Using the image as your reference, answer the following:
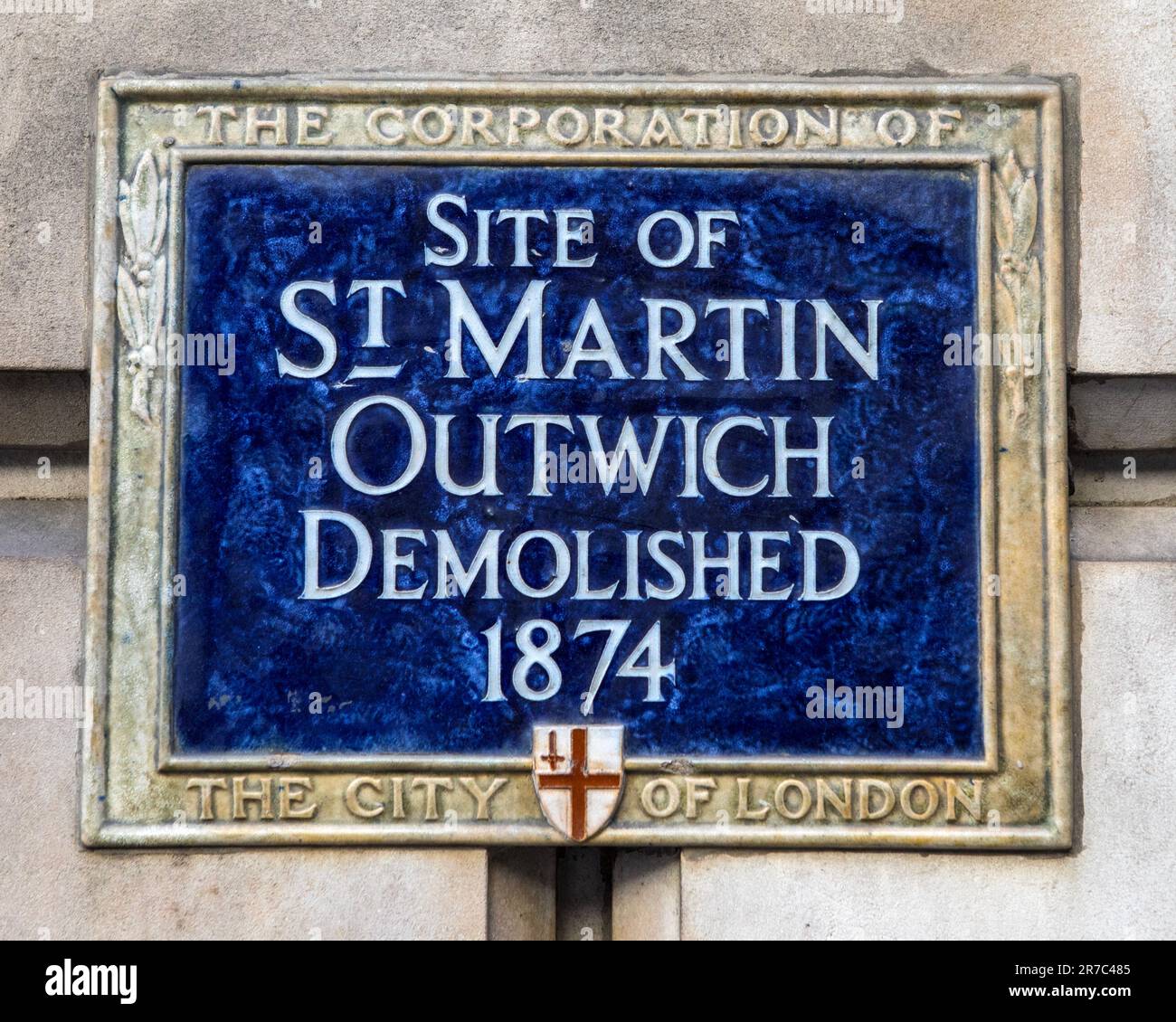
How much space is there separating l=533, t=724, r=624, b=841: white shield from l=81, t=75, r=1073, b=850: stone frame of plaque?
3 cm

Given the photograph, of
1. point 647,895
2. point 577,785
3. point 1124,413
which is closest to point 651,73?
point 1124,413

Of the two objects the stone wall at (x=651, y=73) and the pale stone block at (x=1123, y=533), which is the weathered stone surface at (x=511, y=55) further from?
the pale stone block at (x=1123, y=533)

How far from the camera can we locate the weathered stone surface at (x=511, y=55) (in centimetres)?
317

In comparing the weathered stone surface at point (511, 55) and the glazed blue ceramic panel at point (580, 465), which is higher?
the weathered stone surface at point (511, 55)

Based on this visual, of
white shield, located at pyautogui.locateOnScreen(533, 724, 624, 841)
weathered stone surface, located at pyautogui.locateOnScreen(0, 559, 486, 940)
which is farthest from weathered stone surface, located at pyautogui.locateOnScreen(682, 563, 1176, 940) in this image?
weathered stone surface, located at pyautogui.locateOnScreen(0, 559, 486, 940)

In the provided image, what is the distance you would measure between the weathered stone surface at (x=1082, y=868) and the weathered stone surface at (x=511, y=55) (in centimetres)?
87

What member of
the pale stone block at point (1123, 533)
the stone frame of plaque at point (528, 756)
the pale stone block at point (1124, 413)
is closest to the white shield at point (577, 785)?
the stone frame of plaque at point (528, 756)

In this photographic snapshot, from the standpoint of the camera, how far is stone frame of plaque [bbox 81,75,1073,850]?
308 cm

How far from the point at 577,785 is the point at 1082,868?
1152 mm

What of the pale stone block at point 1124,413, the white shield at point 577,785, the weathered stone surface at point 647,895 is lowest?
the weathered stone surface at point 647,895

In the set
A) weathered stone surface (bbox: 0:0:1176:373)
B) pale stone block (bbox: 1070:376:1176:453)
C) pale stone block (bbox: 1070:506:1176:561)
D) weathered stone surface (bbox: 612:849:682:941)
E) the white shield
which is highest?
weathered stone surface (bbox: 0:0:1176:373)

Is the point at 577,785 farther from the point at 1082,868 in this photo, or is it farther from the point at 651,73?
the point at 651,73

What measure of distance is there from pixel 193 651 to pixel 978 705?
1.79 metres

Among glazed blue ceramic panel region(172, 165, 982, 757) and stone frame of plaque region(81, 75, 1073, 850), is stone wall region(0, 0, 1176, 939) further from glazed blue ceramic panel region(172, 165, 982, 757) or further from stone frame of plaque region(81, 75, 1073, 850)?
glazed blue ceramic panel region(172, 165, 982, 757)
